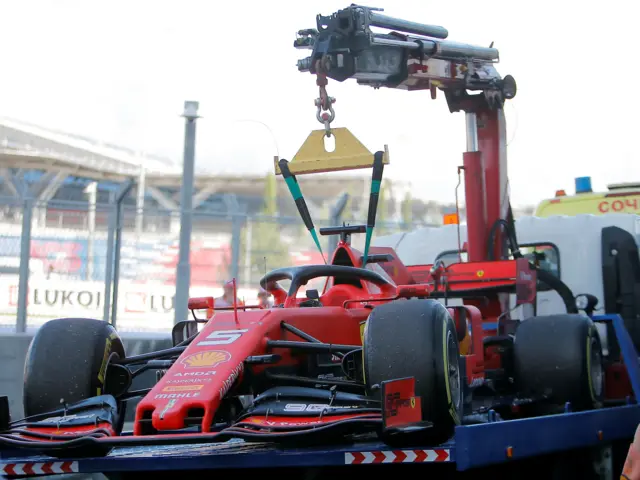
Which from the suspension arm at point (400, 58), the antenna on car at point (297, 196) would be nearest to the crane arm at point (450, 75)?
the suspension arm at point (400, 58)

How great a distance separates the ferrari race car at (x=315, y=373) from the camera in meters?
5.17

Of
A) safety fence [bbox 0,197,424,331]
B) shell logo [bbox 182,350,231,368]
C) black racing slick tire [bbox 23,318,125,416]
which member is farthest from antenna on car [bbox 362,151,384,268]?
safety fence [bbox 0,197,424,331]

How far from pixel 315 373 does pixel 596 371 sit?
2.04 meters

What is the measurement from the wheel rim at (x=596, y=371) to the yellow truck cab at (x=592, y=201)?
336cm

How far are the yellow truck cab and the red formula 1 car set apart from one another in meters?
3.44

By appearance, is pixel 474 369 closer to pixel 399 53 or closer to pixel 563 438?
pixel 563 438

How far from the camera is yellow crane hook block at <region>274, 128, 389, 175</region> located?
7.26 m

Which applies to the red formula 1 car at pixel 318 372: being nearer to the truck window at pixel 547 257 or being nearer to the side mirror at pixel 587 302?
the side mirror at pixel 587 302

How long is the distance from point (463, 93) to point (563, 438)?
3.94m

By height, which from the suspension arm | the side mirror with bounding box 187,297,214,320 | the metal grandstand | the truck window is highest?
the metal grandstand

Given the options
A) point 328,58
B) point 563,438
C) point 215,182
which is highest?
point 215,182

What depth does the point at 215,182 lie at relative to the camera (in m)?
21.9

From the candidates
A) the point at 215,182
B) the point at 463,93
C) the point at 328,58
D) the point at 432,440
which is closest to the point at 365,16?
the point at 328,58

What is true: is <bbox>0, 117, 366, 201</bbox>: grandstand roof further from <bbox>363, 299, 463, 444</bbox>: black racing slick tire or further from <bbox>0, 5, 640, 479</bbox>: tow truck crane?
<bbox>363, 299, 463, 444</bbox>: black racing slick tire
